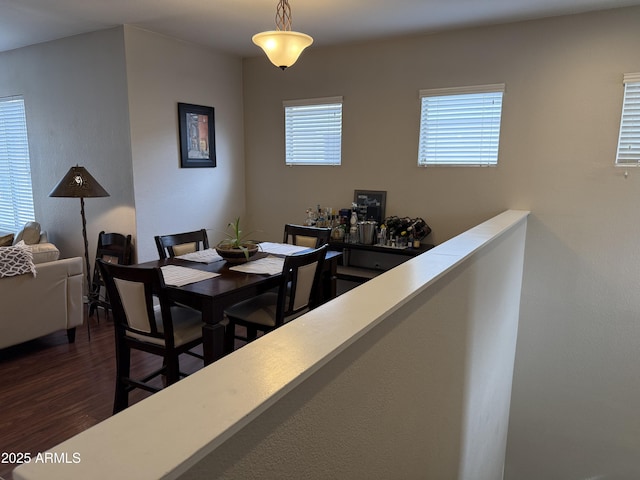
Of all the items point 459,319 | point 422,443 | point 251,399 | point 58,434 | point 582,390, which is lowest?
point 582,390

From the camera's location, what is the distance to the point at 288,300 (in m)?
2.76

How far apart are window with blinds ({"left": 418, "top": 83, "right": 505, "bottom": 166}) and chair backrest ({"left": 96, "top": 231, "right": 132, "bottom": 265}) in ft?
9.13

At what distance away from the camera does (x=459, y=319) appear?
73.5 inches

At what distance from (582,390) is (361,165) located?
2.79 m

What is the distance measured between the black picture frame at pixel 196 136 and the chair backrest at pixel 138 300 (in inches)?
87.3

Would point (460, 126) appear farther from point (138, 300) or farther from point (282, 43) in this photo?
point (138, 300)

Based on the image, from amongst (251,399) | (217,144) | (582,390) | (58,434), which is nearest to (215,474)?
(251,399)

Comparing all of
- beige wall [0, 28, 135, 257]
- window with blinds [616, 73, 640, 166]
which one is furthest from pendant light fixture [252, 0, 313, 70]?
window with blinds [616, 73, 640, 166]

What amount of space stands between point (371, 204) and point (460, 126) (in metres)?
1.08

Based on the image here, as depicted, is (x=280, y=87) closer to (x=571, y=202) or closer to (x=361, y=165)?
(x=361, y=165)

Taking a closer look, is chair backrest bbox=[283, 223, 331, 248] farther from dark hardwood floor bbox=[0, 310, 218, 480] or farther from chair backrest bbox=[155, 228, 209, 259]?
dark hardwood floor bbox=[0, 310, 218, 480]

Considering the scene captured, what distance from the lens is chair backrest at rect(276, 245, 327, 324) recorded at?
2410mm

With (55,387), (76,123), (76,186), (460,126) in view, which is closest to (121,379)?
(55,387)

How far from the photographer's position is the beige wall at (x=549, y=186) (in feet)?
10.7
